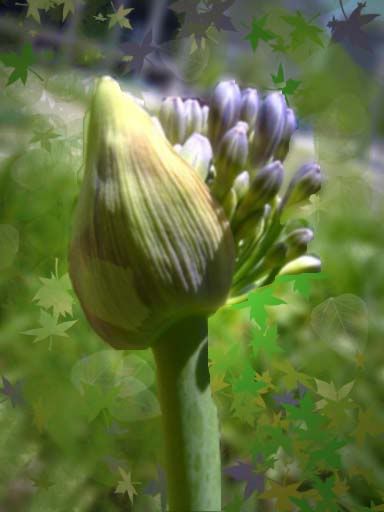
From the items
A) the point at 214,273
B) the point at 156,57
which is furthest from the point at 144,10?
the point at 214,273

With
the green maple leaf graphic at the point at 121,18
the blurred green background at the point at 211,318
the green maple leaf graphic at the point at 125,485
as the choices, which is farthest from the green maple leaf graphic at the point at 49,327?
the green maple leaf graphic at the point at 121,18

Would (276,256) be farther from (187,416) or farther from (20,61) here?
(20,61)

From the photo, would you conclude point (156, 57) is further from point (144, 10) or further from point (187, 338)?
point (187, 338)

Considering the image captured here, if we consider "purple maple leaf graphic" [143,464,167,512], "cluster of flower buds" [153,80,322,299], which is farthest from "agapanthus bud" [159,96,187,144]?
"purple maple leaf graphic" [143,464,167,512]

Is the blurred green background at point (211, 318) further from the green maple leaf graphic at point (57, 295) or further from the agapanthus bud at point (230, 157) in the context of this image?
the agapanthus bud at point (230, 157)

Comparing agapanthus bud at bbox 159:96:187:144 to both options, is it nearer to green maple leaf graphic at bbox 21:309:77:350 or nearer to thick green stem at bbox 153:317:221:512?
thick green stem at bbox 153:317:221:512

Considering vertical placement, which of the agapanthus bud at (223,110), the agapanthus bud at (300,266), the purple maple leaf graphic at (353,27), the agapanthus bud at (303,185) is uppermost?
the purple maple leaf graphic at (353,27)
